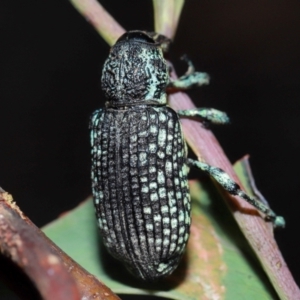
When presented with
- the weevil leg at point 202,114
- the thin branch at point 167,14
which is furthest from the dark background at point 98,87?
the thin branch at point 167,14

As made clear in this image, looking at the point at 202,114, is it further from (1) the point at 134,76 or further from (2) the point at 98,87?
(2) the point at 98,87

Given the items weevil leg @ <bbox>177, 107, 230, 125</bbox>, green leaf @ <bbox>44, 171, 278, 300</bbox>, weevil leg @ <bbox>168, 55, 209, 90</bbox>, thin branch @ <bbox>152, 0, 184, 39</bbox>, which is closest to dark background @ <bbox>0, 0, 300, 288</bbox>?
weevil leg @ <bbox>168, 55, 209, 90</bbox>

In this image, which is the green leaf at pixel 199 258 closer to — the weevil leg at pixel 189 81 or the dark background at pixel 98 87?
the weevil leg at pixel 189 81

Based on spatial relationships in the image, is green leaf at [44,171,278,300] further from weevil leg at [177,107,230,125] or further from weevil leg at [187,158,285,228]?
weevil leg at [177,107,230,125]

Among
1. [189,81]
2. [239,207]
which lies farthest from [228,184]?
[189,81]

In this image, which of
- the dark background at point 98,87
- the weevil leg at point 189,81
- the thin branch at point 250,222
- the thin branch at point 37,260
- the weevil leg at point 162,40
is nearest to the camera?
the thin branch at point 37,260

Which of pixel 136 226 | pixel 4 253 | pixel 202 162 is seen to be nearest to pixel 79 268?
pixel 4 253
